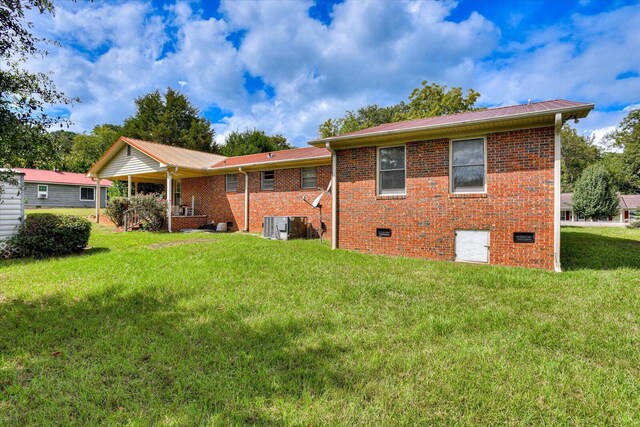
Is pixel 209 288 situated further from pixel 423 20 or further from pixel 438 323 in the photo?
pixel 423 20

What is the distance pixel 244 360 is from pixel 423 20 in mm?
11915

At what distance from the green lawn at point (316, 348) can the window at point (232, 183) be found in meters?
9.29

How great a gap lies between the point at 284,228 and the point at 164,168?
7038 millimetres

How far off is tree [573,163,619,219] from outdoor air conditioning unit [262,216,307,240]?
32914 millimetres

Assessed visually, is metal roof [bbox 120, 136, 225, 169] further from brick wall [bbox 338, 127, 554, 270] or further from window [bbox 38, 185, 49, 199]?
window [bbox 38, 185, 49, 199]

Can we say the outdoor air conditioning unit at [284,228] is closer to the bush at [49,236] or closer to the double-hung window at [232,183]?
the double-hung window at [232,183]

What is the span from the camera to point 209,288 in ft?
16.6

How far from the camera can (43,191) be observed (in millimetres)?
25875

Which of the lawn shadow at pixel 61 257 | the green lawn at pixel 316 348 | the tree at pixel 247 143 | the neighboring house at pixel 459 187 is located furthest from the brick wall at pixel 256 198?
the tree at pixel 247 143

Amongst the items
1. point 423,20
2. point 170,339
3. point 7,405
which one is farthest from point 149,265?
point 423,20

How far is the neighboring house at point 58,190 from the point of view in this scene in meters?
25.2

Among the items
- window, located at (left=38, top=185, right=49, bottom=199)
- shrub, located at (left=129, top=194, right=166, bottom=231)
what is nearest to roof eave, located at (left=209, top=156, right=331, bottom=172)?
shrub, located at (left=129, top=194, right=166, bottom=231)

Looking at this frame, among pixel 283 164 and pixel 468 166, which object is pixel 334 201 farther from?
pixel 283 164

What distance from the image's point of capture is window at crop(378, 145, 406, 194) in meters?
8.52
